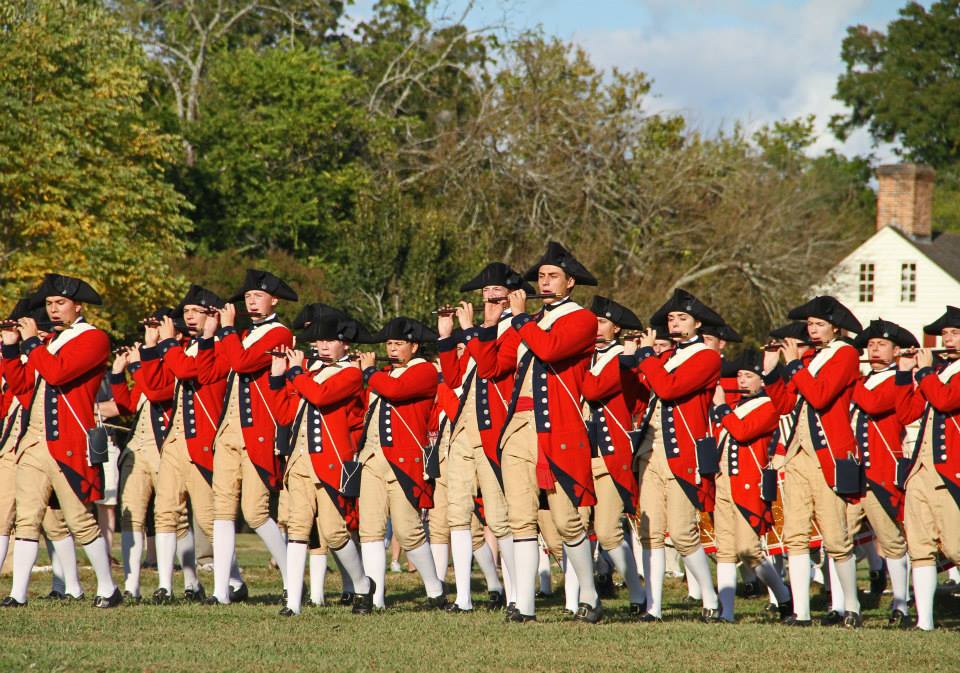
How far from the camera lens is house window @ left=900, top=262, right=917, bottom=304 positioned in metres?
49.1

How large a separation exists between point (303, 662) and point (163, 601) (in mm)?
3682

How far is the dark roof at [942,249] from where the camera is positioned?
4919cm

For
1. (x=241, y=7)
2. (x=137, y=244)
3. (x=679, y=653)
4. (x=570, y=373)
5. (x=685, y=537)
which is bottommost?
(x=679, y=653)

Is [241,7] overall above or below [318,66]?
above

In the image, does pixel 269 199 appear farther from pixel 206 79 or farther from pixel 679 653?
pixel 679 653

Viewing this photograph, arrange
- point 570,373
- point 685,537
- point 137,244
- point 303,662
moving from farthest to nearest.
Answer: point 137,244, point 685,537, point 570,373, point 303,662

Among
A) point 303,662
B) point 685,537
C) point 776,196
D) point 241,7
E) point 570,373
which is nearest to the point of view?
point 303,662

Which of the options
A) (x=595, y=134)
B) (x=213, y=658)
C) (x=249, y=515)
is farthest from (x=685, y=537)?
(x=595, y=134)

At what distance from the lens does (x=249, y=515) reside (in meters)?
11.9

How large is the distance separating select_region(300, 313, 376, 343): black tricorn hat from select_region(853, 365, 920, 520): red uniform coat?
13.5 ft

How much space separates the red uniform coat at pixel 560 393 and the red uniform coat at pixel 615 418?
0.59 m

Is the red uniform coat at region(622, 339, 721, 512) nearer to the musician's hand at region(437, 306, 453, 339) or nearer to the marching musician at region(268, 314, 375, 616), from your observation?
the musician's hand at region(437, 306, 453, 339)

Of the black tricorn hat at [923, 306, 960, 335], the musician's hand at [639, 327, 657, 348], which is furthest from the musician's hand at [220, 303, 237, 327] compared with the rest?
the black tricorn hat at [923, 306, 960, 335]

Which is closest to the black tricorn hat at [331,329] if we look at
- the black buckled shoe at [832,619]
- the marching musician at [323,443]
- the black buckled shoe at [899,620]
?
the marching musician at [323,443]
